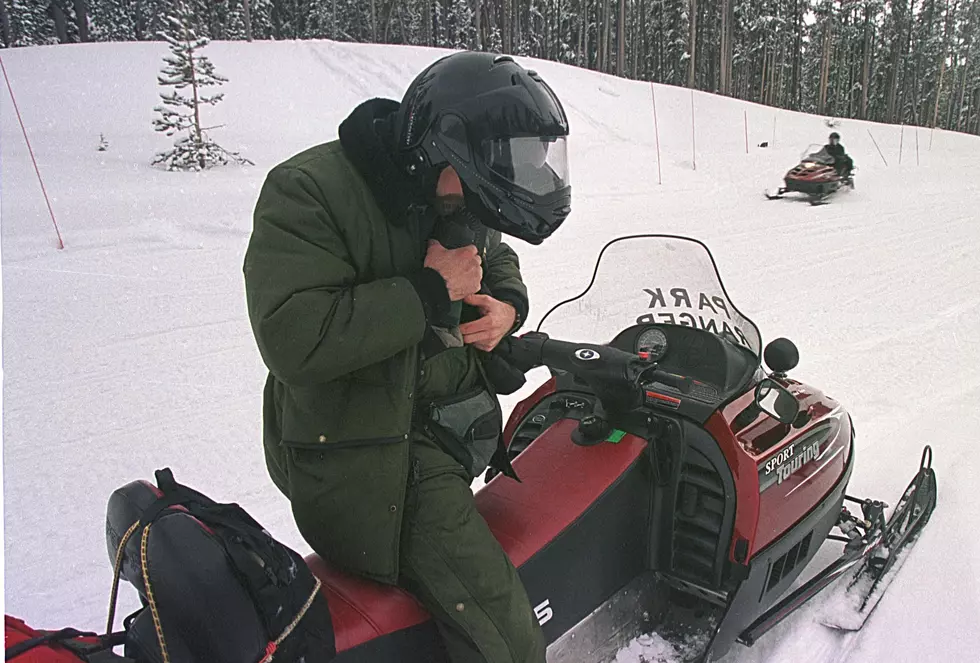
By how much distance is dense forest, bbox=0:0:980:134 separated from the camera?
41.8m

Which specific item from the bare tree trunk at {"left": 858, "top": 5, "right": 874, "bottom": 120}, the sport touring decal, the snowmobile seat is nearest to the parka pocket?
the snowmobile seat

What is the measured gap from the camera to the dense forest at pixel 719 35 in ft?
137

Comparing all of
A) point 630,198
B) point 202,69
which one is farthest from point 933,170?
point 202,69

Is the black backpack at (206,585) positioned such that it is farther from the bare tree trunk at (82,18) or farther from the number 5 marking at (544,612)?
the bare tree trunk at (82,18)

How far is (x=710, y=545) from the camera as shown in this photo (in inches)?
86.5

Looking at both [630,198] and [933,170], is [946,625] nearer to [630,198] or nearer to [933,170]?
[630,198]

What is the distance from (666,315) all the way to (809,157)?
12648 mm

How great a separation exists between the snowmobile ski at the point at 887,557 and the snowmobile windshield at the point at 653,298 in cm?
101

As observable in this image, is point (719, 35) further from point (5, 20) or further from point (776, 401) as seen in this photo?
point (776, 401)

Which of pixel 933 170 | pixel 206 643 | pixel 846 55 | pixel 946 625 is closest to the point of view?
pixel 206 643

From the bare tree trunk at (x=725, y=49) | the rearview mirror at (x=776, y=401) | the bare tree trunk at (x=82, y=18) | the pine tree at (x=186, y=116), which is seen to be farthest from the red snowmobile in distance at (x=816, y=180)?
the bare tree trunk at (x=82, y=18)

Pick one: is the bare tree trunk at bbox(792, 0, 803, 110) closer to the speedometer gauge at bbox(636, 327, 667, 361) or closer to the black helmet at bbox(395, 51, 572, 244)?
the speedometer gauge at bbox(636, 327, 667, 361)

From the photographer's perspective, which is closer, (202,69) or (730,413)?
(730,413)

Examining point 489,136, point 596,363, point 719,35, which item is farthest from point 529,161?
point 719,35
